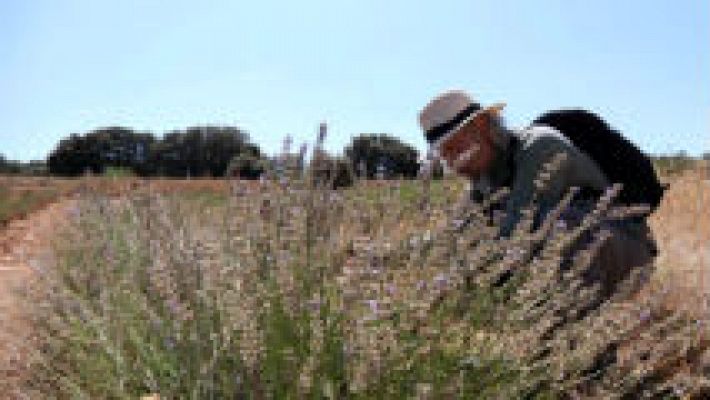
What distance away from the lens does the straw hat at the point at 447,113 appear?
385 centimetres

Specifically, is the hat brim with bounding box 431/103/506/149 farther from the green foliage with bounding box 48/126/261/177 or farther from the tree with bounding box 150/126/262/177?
the green foliage with bounding box 48/126/261/177

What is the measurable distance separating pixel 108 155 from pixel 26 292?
120ft

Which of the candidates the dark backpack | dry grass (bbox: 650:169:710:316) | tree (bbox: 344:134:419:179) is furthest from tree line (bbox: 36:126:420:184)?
the dark backpack

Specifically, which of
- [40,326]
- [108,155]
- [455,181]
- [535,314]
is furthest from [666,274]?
[108,155]

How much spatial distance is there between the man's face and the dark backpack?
36cm

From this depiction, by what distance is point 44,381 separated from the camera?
3084 millimetres

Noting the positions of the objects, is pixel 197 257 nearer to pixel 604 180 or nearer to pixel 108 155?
pixel 604 180

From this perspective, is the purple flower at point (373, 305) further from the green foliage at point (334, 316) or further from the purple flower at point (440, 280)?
the purple flower at point (440, 280)

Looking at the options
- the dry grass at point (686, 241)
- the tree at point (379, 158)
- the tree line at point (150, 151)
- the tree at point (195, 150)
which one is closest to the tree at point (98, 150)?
the tree line at point (150, 151)

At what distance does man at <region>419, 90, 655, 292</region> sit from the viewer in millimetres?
3600

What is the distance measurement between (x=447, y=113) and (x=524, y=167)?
1.19 feet

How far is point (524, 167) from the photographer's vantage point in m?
3.64

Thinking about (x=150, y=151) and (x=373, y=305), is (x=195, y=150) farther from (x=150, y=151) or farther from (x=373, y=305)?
(x=373, y=305)

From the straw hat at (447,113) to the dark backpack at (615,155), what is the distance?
0.32 m
